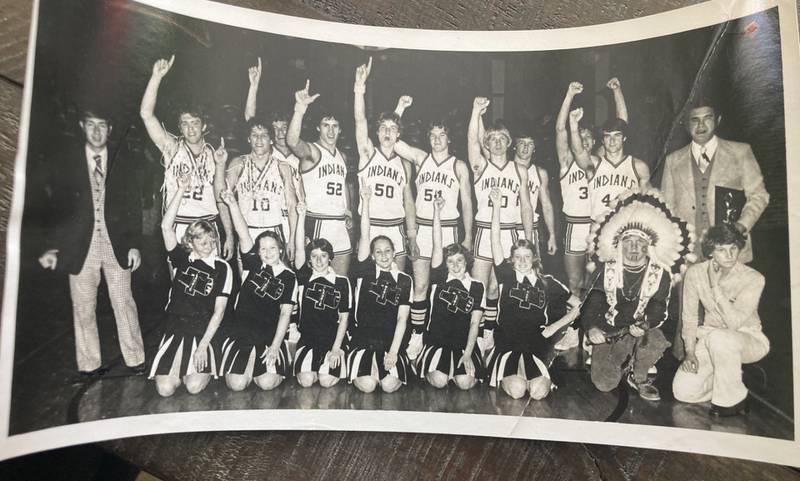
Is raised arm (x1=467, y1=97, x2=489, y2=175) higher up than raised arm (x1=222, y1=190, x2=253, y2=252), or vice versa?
raised arm (x1=467, y1=97, x2=489, y2=175)

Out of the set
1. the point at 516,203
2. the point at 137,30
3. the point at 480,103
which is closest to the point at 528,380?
the point at 516,203

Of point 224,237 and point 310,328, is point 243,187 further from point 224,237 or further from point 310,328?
point 310,328

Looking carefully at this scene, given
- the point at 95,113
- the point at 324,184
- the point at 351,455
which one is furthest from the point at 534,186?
the point at 95,113

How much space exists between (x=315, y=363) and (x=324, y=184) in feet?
0.58

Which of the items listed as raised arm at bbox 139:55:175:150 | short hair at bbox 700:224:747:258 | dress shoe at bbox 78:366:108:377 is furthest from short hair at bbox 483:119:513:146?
dress shoe at bbox 78:366:108:377

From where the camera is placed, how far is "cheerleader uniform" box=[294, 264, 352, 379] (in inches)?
18.2

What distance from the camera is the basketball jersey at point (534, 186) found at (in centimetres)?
47

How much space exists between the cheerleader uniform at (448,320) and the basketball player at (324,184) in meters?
0.10

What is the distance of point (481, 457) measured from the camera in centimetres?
45

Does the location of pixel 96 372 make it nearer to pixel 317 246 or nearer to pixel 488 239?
pixel 317 246

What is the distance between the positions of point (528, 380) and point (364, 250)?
20cm

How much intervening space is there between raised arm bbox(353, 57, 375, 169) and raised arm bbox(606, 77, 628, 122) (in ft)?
0.80

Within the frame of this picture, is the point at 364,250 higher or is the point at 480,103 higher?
the point at 480,103

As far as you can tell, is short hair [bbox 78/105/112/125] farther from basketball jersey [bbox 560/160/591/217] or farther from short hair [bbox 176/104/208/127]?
basketball jersey [bbox 560/160/591/217]
